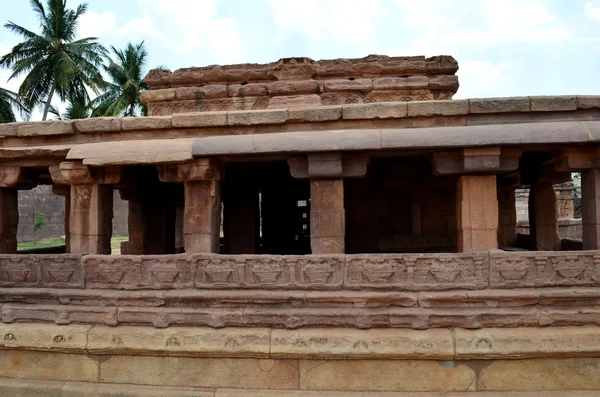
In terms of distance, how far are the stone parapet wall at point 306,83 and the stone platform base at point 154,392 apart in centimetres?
481

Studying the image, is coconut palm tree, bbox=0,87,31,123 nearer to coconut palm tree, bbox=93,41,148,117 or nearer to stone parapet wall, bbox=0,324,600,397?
coconut palm tree, bbox=93,41,148,117

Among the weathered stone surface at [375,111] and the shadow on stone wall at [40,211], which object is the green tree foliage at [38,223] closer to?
the shadow on stone wall at [40,211]

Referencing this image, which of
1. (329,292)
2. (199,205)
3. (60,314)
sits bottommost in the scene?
(60,314)

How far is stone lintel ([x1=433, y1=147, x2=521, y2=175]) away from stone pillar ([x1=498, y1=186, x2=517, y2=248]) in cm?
392

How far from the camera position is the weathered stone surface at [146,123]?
4.91 metres

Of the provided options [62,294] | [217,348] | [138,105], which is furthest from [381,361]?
[138,105]

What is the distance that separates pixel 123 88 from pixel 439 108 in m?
26.4

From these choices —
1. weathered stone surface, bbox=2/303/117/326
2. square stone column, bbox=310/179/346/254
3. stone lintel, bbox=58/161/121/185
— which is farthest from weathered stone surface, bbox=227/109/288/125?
weathered stone surface, bbox=2/303/117/326

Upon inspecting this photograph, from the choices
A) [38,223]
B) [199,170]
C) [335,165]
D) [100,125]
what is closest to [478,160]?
[335,165]

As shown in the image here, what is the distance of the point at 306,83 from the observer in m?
7.54

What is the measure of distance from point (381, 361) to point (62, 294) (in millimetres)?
3556

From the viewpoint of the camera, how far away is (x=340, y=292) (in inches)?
175

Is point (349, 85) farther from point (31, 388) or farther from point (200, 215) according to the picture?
point (31, 388)

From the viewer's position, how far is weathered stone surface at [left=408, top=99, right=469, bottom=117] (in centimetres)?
453
